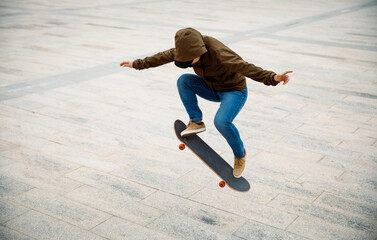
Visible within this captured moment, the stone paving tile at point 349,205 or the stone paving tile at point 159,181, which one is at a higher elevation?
the stone paving tile at point 159,181

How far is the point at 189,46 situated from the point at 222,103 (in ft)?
2.64

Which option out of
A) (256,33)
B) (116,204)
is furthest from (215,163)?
(256,33)

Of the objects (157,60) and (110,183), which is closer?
(157,60)

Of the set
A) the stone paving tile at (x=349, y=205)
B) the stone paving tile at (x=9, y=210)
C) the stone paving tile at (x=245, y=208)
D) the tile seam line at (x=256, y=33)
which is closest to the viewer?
the stone paving tile at (x=9, y=210)

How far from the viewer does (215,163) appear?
4.95 metres

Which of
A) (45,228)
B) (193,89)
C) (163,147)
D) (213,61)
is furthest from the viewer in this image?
(163,147)

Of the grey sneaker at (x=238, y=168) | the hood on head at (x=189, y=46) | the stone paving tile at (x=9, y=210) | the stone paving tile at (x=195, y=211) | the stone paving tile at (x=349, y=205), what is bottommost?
the stone paving tile at (x=349, y=205)

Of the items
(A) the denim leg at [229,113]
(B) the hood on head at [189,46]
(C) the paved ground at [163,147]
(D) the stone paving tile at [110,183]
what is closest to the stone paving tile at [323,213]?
(C) the paved ground at [163,147]

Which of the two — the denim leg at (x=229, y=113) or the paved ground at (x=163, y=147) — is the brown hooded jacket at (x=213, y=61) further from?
the paved ground at (x=163, y=147)

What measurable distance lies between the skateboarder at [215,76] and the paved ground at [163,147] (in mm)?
769

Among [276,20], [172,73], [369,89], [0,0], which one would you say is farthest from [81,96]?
[0,0]

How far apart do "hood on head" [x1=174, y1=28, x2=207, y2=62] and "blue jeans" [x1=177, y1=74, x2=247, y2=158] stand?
678 millimetres

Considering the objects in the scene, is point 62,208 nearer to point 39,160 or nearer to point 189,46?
point 39,160

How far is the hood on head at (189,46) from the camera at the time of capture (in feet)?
13.6
